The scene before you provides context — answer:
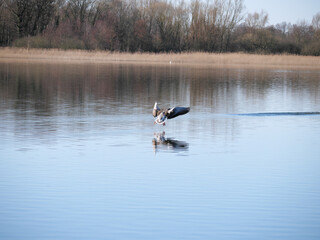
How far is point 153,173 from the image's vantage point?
10156mm

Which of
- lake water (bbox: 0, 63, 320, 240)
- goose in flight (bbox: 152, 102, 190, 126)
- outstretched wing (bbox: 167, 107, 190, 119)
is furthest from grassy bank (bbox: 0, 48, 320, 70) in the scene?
goose in flight (bbox: 152, 102, 190, 126)

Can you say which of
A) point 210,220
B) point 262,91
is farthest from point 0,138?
point 262,91

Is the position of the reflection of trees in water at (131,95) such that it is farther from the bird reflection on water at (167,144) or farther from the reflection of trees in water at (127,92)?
the bird reflection on water at (167,144)

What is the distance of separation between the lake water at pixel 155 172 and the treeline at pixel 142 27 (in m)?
47.5

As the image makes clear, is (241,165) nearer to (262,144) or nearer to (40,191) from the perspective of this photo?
(262,144)

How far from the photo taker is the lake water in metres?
7.45

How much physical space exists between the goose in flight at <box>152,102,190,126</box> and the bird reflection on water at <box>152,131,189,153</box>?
1637 mm

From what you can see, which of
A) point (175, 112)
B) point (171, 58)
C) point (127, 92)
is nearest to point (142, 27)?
point (171, 58)

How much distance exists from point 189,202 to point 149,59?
5452 centimetres

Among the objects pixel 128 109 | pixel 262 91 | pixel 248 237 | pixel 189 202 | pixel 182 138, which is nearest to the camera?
pixel 248 237

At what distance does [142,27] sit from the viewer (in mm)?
73375

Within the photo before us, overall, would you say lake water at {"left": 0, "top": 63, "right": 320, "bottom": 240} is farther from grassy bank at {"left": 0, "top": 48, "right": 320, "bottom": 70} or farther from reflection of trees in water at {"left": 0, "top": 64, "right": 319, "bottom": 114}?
grassy bank at {"left": 0, "top": 48, "right": 320, "bottom": 70}

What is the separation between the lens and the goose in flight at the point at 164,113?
1600 centimetres

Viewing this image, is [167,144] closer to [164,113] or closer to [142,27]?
[164,113]
